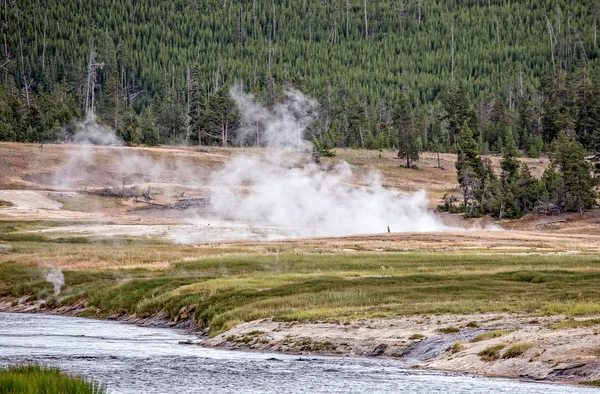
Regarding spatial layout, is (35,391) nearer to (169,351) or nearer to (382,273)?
(169,351)

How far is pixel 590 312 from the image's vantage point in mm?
41219

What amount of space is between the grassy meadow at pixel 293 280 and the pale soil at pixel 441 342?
205 centimetres

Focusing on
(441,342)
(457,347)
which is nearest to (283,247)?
(441,342)

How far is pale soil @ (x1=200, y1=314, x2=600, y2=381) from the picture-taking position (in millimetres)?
32469

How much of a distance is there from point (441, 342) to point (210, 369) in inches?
380

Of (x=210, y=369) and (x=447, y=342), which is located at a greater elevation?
(x=447, y=342)

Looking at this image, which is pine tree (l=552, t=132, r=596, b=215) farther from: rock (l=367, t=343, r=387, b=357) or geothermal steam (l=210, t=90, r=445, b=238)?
rock (l=367, t=343, r=387, b=357)

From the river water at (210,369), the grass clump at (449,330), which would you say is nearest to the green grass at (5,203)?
the river water at (210,369)

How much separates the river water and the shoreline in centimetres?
132

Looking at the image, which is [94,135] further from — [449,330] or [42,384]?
[42,384]

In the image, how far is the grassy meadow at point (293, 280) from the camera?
4991cm

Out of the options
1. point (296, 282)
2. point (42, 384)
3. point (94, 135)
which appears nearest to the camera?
point (42, 384)

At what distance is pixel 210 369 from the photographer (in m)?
35.5

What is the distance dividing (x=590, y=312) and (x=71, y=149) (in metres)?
137
